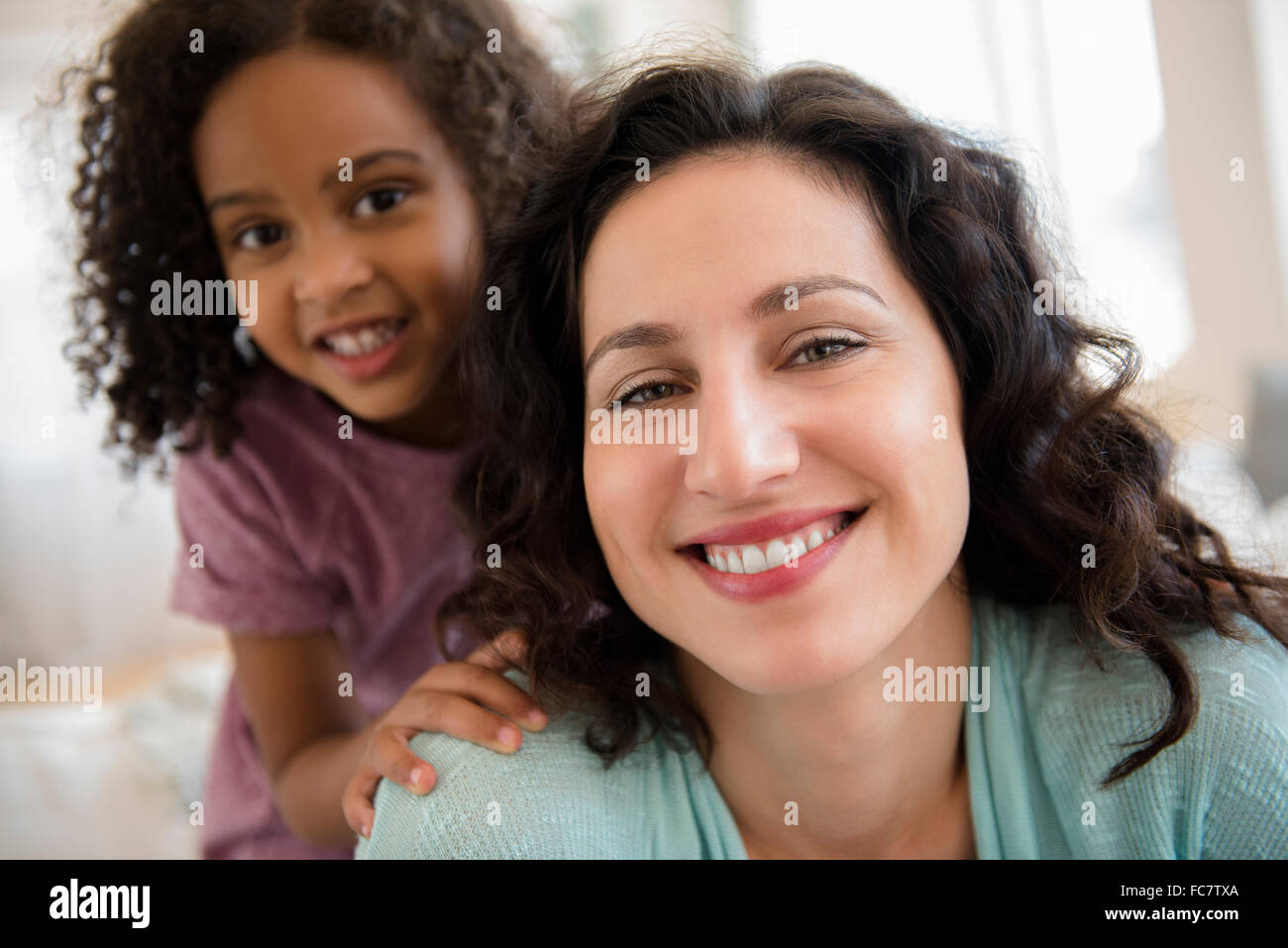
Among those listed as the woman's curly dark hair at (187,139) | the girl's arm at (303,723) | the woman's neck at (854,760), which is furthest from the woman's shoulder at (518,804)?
the woman's curly dark hair at (187,139)

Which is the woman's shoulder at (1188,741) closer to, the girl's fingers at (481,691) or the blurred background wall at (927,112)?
the blurred background wall at (927,112)

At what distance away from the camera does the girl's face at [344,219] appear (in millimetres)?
1313

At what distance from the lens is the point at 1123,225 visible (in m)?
→ 2.75

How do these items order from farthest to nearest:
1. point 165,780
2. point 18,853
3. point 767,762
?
point 165,780 → point 18,853 → point 767,762

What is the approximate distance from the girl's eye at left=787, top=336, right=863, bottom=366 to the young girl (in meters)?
0.47

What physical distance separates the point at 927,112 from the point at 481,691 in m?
1.13

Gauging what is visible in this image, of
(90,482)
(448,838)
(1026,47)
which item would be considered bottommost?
(448,838)

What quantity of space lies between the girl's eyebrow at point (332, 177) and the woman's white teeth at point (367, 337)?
0.19m

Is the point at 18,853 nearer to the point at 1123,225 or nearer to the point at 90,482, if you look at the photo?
the point at 90,482

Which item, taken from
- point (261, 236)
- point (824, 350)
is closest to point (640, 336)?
point (824, 350)

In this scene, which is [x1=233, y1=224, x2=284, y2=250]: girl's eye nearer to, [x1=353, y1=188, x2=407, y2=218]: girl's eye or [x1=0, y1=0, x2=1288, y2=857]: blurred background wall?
[x1=353, y1=188, x2=407, y2=218]: girl's eye

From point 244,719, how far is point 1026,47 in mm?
2622

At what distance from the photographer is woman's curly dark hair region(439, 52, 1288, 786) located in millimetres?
1016
